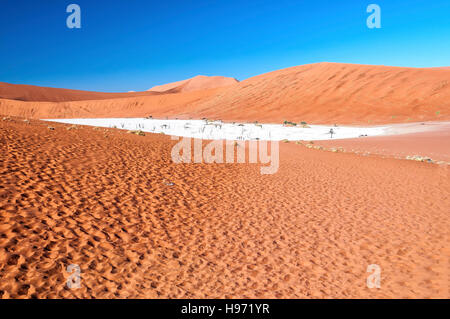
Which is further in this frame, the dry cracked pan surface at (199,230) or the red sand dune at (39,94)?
the red sand dune at (39,94)

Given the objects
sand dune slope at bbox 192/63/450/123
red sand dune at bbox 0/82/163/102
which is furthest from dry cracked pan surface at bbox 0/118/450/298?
red sand dune at bbox 0/82/163/102

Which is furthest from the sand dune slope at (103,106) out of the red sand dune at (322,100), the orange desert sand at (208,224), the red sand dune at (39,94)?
the orange desert sand at (208,224)

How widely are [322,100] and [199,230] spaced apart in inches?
1738

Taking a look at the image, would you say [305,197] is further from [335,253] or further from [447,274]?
[447,274]

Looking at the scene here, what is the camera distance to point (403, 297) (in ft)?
15.1

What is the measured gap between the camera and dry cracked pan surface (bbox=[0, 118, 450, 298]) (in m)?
4.73

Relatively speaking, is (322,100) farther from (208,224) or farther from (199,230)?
(199,230)

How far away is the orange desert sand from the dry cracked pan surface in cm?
3

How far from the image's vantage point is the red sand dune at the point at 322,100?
38.9 metres

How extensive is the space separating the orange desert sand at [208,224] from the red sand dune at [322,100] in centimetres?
2654

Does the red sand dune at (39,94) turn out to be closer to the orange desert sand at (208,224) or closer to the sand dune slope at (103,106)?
the sand dune slope at (103,106)

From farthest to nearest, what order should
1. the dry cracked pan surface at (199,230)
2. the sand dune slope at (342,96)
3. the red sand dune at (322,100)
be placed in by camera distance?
the red sand dune at (322,100)
the sand dune slope at (342,96)
the dry cracked pan surface at (199,230)

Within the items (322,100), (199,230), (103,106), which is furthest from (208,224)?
(103,106)

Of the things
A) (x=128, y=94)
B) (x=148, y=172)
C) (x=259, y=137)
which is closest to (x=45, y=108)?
(x=128, y=94)
